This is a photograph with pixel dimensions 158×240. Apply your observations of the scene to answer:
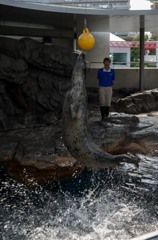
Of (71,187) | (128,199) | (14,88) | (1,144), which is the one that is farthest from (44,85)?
(128,199)

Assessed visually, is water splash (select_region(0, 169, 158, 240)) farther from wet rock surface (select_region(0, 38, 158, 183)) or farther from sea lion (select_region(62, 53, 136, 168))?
sea lion (select_region(62, 53, 136, 168))

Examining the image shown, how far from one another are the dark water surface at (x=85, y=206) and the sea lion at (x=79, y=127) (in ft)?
2.41

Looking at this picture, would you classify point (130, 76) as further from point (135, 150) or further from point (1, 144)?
point (1, 144)

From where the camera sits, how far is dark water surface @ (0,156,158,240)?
4.93 m

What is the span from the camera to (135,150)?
846 centimetres

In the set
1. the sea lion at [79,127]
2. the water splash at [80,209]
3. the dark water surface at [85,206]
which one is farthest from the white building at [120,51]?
the sea lion at [79,127]

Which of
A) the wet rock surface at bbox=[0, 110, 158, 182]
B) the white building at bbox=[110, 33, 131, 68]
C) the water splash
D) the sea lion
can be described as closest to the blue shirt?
the wet rock surface at bbox=[0, 110, 158, 182]

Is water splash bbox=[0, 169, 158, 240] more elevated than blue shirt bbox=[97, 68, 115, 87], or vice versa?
blue shirt bbox=[97, 68, 115, 87]

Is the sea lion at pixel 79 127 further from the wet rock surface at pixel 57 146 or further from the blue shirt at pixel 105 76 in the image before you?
the blue shirt at pixel 105 76

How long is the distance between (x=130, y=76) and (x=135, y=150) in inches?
342

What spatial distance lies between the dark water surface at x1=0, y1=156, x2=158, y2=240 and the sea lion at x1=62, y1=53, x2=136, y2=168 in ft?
2.41

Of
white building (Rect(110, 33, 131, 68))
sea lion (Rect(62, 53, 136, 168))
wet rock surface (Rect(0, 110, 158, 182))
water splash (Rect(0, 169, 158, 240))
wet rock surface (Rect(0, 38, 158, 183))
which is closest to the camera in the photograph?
water splash (Rect(0, 169, 158, 240))

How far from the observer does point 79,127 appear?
5.42 metres

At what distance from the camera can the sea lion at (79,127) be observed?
534 centimetres
